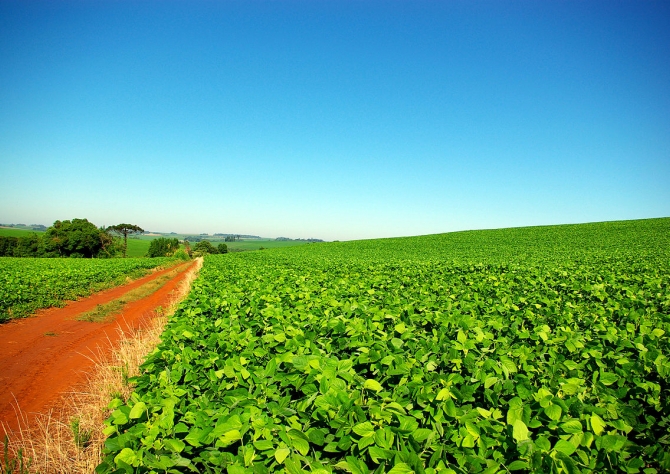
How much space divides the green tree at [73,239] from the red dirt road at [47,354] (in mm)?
58657

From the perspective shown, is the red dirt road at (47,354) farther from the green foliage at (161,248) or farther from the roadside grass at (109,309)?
the green foliage at (161,248)

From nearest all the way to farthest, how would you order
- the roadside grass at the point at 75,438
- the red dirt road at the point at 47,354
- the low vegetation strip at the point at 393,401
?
1. the low vegetation strip at the point at 393,401
2. the roadside grass at the point at 75,438
3. the red dirt road at the point at 47,354

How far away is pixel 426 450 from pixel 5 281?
77.0 feet

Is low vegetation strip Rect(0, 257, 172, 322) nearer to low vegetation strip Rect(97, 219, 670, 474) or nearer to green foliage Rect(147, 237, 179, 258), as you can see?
low vegetation strip Rect(97, 219, 670, 474)

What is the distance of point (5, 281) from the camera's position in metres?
16.5

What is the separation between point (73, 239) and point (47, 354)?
66.7 m

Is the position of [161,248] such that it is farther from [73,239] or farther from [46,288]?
[46,288]

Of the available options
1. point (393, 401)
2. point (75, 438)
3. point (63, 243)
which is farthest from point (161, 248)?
point (393, 401)

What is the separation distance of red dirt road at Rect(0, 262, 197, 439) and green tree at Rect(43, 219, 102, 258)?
58.7 meters

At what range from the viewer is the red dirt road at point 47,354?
6314mm

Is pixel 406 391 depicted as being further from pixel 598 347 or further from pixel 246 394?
pixel 598 347

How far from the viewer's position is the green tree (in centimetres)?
6016

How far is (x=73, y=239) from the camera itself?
197 feet

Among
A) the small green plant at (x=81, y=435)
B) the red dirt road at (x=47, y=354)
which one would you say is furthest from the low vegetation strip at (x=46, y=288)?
the small green plant at (x=81, y=435)
